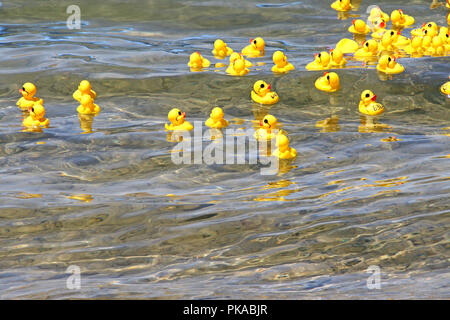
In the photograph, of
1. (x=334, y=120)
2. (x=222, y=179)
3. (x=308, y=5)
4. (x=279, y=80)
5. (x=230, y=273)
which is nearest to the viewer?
(x=230, y=273)

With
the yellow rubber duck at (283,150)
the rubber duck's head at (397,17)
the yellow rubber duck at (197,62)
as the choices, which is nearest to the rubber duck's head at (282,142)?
the yellow rubber duck at (283,150)

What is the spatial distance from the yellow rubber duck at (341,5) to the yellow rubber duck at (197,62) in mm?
4428

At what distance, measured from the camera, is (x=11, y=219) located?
6.68 metres

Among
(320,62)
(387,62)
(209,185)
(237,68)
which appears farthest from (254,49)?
(209,185)

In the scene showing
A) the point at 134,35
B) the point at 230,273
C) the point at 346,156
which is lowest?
the point at 230,273

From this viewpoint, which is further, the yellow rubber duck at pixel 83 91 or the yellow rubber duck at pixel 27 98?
the yellow rubber duck at pixel 83 91

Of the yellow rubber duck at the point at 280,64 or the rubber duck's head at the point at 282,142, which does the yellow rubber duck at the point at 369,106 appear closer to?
the yellow rubber duck at the point at 280,64

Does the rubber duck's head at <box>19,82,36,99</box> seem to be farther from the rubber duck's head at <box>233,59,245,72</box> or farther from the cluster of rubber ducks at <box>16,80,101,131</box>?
the rubber duck's head at <box>233,59,245,72</box>

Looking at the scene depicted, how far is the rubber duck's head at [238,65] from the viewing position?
35.7 ft

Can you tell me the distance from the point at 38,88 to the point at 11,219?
5.06 meters

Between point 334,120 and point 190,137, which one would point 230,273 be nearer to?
point 190,137

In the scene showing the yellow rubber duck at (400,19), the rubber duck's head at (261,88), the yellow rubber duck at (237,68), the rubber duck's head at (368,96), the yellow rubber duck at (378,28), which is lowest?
the rubber duck's head at (368,96)
